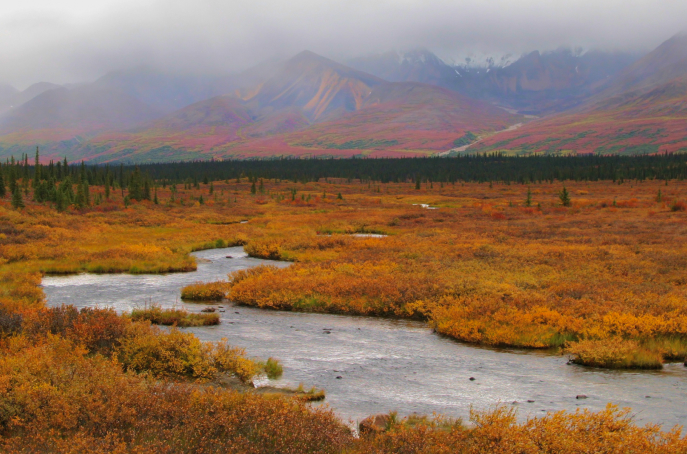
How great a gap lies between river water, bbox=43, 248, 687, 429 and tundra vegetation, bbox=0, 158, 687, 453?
28.6 inches

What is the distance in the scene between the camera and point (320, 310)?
22.8m

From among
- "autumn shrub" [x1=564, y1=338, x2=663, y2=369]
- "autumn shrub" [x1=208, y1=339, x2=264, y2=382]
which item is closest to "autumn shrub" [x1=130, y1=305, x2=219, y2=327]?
"autumn shrub" [x1=208, y1=339, x2=264, y2=382]

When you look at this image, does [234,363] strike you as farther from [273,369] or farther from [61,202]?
[61,202]

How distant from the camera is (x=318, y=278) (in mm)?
26312

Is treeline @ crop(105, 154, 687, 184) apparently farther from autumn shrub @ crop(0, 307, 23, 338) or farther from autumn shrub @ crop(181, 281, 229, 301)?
autumn shrub @ crop(0, 307, 23, 338)

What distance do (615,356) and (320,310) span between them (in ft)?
37.5

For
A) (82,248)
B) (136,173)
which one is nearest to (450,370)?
(82,248)

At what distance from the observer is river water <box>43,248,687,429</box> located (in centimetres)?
1274

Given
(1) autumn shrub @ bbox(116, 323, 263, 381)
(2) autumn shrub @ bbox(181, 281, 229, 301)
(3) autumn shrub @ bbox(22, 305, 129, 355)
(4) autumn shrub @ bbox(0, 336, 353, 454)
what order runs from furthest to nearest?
(2) autumn shrub @ bbox(181, 281, 229, 301) < (3) autumn shrub @ bbox(22, 305, 129, 355) < (1) autumn shrub @ bbox(116, 323, 263, 381) < (4) autumn shrub @ bbox(0, 336, 353, 454)

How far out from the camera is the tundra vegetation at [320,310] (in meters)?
9.33

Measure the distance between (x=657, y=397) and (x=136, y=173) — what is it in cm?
7353

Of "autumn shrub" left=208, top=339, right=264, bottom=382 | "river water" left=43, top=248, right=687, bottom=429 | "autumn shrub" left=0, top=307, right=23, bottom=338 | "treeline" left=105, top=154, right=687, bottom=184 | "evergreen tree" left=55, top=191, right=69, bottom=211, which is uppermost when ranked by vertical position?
"treeline" left=105, top=154, right=687, bottom=184

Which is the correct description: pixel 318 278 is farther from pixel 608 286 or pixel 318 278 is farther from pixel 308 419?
pixel 308 419

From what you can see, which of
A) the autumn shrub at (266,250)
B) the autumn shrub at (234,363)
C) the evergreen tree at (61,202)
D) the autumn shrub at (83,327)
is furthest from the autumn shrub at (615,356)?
the evergreen tree at (61,202)
